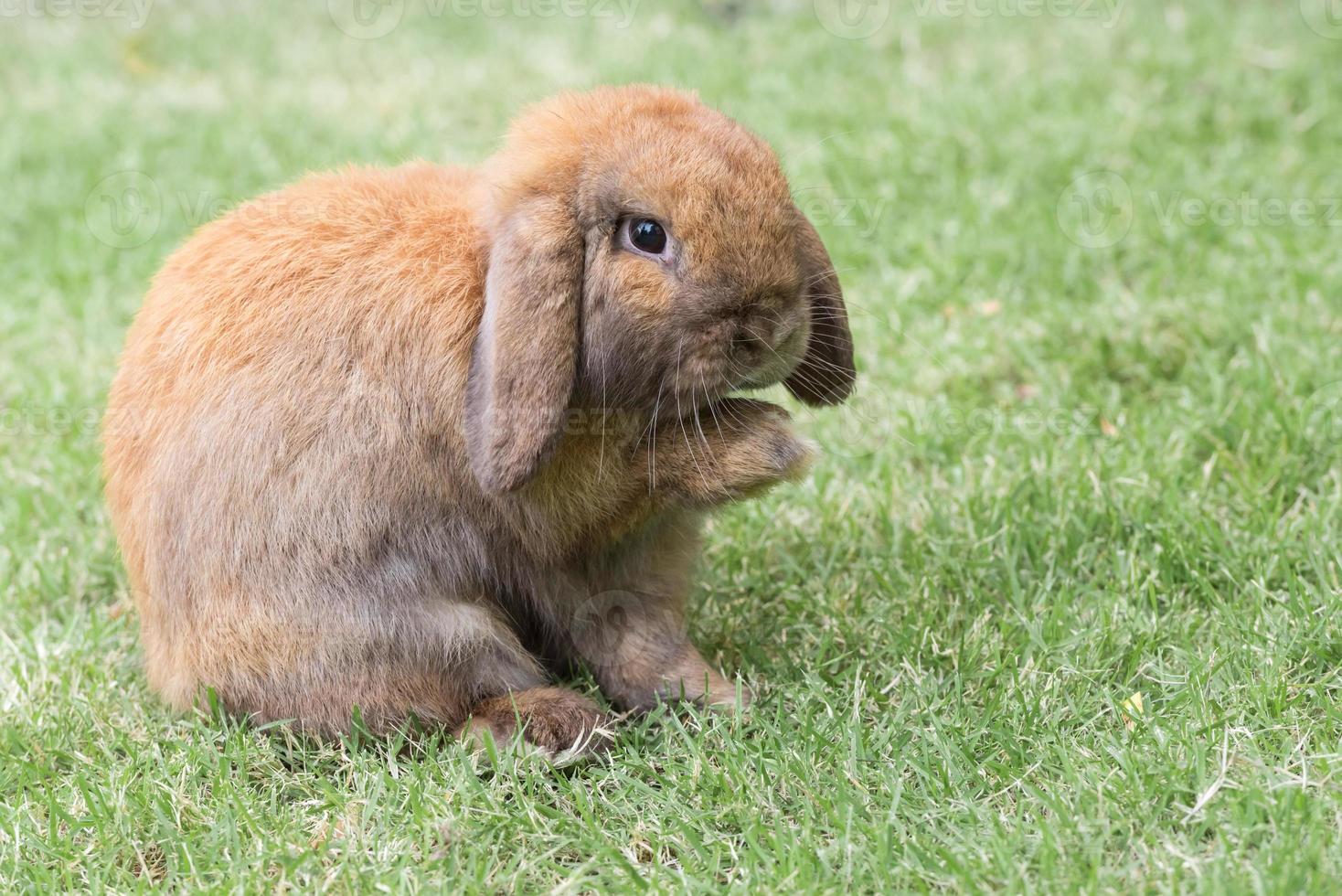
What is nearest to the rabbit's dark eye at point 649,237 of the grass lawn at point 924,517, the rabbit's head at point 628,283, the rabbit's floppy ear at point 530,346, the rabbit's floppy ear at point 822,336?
the rabbit's head at point 628,283

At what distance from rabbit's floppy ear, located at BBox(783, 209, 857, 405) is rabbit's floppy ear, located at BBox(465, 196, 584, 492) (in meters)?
0.55

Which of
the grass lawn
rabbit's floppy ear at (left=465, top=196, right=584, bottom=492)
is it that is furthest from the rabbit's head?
the grass lawn

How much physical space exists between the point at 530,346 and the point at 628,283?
0.79ft

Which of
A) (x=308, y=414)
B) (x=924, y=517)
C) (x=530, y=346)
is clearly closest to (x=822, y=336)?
(x=530, y=346)

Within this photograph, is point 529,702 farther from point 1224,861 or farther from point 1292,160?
point 1292,160

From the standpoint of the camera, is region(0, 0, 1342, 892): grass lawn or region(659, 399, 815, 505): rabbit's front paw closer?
region(0, 0, 1342, 892): grass lawn

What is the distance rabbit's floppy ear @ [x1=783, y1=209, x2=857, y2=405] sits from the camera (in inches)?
127

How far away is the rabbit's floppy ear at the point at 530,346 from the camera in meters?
2.87

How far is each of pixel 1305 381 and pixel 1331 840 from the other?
2197 mm

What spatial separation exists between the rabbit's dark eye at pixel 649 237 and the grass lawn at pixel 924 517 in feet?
3.55

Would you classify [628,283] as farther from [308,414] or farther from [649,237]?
[308,414]

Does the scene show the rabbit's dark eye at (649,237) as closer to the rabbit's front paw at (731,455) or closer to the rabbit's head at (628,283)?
the rabbit's head at (628,283)

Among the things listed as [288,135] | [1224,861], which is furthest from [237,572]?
[288,135]

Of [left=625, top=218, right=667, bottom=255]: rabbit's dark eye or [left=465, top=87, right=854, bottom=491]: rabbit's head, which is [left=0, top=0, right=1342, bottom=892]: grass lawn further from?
[left=625, top=218, right=667, bottom=255]: rabbit's dark eye
